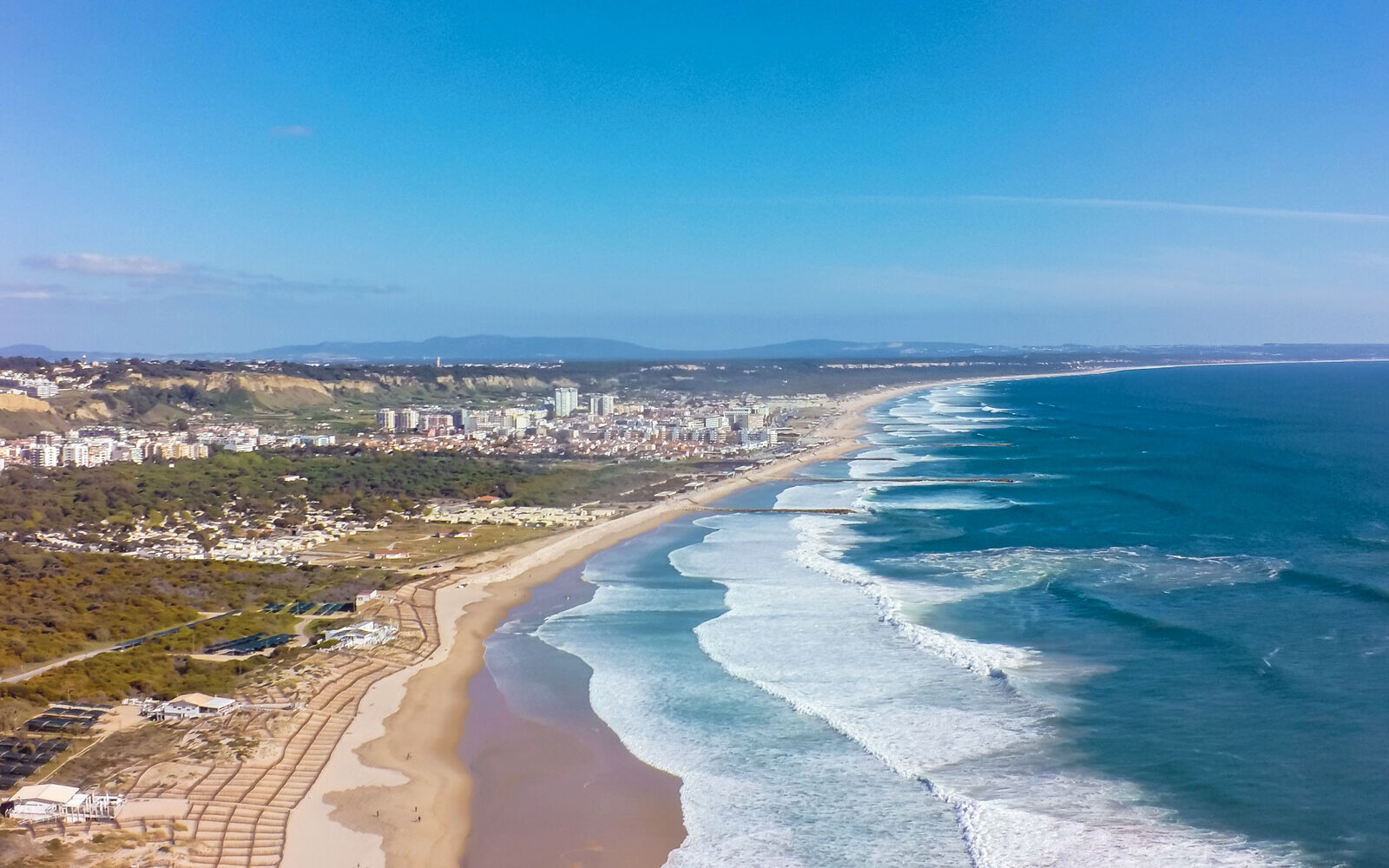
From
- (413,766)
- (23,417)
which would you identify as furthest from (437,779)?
(23,417)

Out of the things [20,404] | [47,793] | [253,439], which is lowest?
[47,793]

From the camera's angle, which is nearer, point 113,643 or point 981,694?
point 981,694

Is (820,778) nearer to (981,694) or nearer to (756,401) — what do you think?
(981,694)

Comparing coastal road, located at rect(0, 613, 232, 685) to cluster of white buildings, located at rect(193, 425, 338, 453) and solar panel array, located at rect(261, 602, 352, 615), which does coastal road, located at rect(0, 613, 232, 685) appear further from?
cluster of white buildings, located at rect(193, 425, 338, 453)

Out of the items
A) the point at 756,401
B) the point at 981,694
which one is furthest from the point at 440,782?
the point at 756,401

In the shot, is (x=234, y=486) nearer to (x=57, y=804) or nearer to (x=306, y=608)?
(x=306, y=608)

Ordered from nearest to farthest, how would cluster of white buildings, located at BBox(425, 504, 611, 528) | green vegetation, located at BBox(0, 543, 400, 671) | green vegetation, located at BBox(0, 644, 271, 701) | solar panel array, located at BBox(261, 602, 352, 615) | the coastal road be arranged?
green vegetation, located at BBox(0, 644, 271, 701) < the coastal road < green vegetation, located at BBox(0, 543, 400, 671) < solar panel array, located at BBox(261, 602, 352, 615) < cluster of white buildings, located at BBox(425, 504, 611, 528)

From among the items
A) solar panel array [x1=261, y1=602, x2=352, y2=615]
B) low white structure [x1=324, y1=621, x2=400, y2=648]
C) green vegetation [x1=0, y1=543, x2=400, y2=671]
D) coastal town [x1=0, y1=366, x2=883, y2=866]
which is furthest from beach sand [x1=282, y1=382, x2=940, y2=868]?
green vegetation [x1=0, y1=543, x2=400, y2=671]
